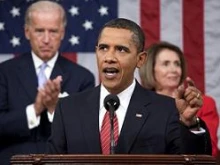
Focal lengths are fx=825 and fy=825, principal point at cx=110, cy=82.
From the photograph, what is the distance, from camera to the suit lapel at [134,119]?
3.73 metres

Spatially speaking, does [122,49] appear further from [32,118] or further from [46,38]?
[46,38]

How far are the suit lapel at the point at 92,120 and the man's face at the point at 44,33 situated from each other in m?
1.48

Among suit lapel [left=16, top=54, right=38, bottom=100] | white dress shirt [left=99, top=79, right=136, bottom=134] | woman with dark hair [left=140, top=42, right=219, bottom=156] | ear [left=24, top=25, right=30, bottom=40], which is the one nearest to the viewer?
white dress shirt [left=99, top=79, right=136, bottom=134]

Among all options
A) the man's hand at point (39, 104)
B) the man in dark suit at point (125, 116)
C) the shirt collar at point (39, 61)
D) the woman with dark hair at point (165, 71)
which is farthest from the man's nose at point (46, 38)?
the man in dark suit at point (125, 116)

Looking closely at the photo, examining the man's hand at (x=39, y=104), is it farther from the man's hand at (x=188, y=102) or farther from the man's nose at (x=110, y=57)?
the man's hand at (x=188, y=102)

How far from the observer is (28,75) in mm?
5289

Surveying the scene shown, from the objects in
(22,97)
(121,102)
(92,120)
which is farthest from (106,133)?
(22,97)

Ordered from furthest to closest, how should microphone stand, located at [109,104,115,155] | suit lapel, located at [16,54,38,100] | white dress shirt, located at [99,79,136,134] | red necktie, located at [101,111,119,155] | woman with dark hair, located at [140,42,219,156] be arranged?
woman with dark hair, located at [140,42,219,156] < suit lapel, located at [16,54,38,100] < white dress shirt, located at [99,79,136,134] < red necktie, located at [101,111,119,155] < microphone stand, located at [109,104,115,155]

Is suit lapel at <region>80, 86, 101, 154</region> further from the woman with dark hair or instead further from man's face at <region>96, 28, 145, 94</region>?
the woman with dark hair

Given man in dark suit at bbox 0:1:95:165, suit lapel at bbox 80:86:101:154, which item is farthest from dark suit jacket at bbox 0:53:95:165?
suit lapel at bbox 80:86:101:154

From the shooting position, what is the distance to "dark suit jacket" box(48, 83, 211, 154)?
147 inches

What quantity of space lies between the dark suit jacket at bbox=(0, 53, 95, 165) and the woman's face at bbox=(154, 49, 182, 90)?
45cm

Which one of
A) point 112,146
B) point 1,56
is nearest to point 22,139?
point 1,56

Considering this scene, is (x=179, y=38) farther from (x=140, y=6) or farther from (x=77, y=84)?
(x=77, y=84)
